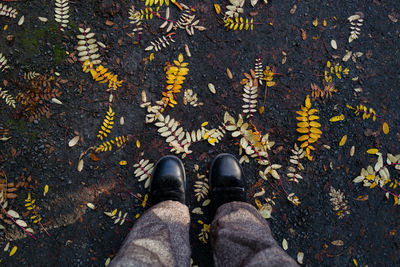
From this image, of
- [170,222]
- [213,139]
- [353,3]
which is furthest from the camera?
[353,3]

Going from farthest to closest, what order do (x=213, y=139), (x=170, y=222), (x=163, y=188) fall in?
(x=213, y=139), (x=163, y=188), (x=170, y=222)

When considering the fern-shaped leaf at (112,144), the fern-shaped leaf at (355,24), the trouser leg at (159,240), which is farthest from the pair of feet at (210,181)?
the fern-shaped leaf at (355,24)

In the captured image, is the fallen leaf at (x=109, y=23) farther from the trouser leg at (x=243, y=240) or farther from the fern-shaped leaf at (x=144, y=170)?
the trouser leg at (x=243, y=240)

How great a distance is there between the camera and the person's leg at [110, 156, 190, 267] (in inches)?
59.2

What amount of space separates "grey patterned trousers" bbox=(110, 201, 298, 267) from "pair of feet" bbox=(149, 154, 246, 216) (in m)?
0.09

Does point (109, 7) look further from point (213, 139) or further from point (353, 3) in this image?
point (353, 3)

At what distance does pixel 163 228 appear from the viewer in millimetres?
1752

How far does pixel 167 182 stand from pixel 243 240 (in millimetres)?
778

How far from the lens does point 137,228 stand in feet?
6.07

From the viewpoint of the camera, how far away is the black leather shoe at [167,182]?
2.09 metres

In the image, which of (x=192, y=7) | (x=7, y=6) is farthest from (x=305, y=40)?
(x=7, y=6)

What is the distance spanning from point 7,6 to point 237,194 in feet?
8.62

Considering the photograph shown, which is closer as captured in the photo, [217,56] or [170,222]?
[170,222]

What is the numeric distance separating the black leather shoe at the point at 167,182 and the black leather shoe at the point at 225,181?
0.27 meters
